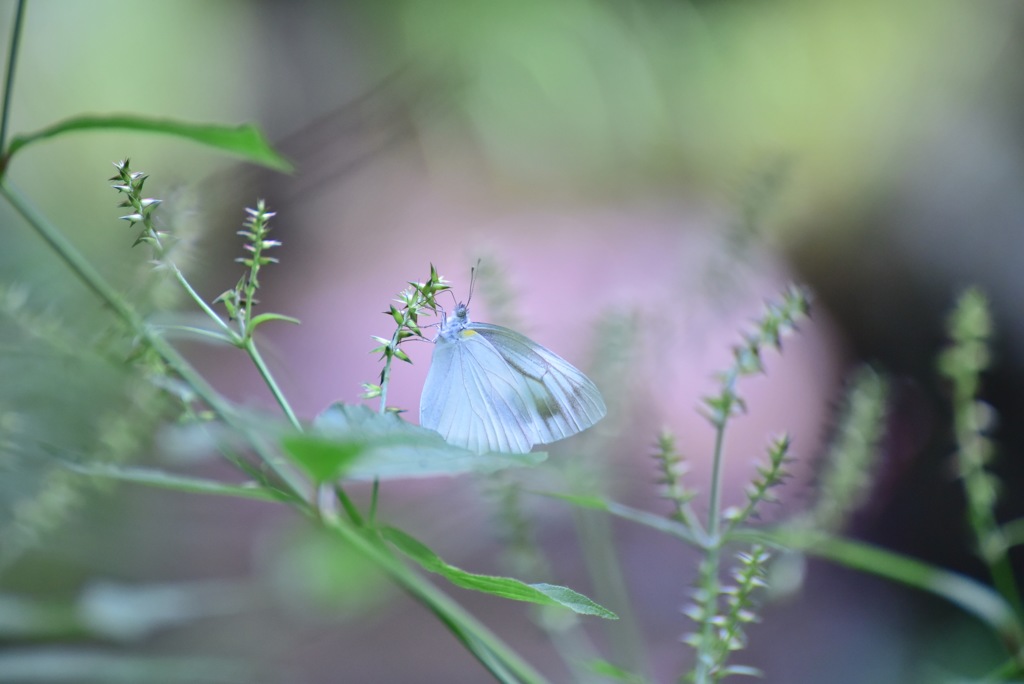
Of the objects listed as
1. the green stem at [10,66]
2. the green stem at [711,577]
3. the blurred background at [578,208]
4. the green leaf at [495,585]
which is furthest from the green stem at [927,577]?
the blurred background at [578,208]

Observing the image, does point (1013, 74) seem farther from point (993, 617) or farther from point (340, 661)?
point (340, 661)

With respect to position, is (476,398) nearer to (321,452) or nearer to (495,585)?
(495,585)

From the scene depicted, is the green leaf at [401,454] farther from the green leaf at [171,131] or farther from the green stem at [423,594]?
the green leaf at [171,131]

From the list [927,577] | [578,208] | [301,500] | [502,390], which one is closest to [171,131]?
[301,500]

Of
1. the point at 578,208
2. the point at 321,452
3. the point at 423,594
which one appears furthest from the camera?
the point at 578,208

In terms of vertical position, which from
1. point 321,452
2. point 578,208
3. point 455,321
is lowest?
point 321,452

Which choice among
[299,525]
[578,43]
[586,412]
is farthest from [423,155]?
[586,412]

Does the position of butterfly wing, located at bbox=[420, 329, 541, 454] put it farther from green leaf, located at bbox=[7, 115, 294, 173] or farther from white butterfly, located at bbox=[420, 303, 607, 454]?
green leaf, located at bbox=[7, 115, 294, 173]
